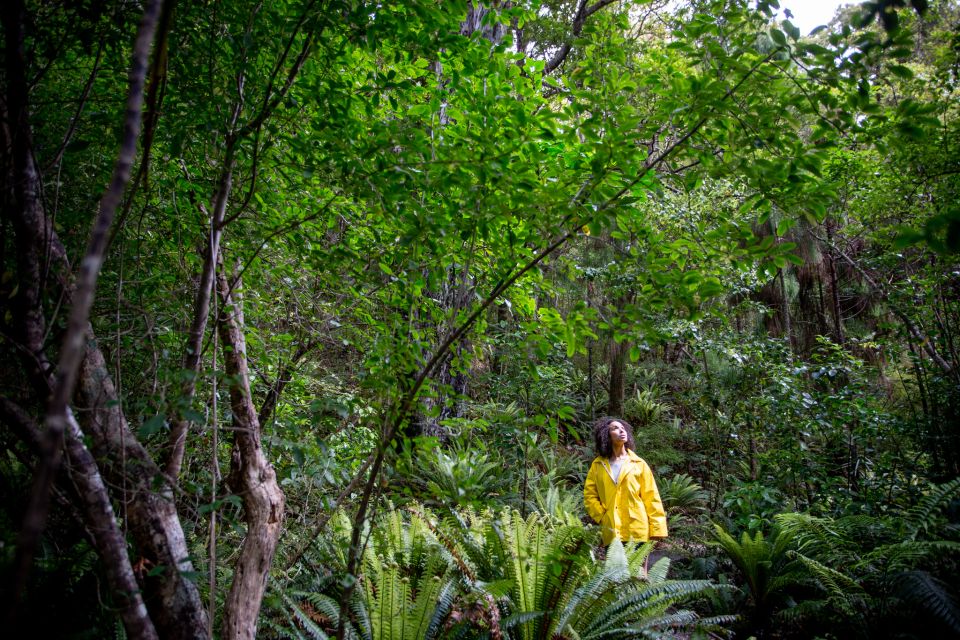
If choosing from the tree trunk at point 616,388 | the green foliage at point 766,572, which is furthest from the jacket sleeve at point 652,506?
the tree trunk at point 616,388

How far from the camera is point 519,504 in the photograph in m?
5.92

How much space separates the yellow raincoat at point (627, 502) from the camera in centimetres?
411

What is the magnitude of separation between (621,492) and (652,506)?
32 centimetres

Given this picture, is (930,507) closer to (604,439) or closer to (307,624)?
(604,439)

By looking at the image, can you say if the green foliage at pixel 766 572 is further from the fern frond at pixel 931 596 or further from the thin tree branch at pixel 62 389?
the thin tree branch at pixel 62 389

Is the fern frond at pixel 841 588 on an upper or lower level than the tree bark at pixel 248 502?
→ lower

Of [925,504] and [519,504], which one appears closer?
[925,504]

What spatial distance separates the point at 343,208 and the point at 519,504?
15.7 feet

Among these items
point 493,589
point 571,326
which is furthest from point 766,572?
point 571,326

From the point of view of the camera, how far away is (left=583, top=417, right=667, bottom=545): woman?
4.12m

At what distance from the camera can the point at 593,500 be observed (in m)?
4.30

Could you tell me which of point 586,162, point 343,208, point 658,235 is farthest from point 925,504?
point 343,208

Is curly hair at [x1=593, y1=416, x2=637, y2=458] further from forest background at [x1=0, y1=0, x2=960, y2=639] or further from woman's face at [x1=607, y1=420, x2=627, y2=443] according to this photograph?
forest background at [x1=0, y1=0, x2=960, y2=639]

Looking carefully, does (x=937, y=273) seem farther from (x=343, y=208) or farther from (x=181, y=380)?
(x=181, y=380)
